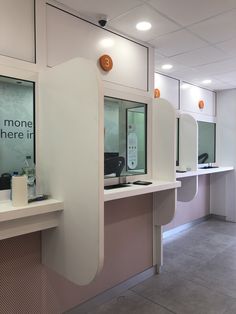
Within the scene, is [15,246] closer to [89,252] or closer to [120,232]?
[89,252]

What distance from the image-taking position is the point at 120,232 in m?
2.72

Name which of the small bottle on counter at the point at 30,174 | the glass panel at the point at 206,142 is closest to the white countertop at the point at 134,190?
the small bottle on counter at the point at 30,174

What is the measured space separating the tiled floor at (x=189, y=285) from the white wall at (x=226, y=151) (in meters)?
1.20

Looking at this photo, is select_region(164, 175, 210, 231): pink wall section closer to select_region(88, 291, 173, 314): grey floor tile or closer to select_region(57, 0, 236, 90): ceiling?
select_region(88, 291, 173, 314): grey floor tile

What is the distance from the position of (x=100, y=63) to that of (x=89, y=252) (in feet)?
5.61

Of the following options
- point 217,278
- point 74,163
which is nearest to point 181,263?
point 217,278

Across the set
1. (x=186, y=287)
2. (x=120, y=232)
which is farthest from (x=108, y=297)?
(x=186, y=287)

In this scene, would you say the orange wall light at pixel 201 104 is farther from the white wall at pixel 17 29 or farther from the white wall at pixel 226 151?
the white wall at pixel 17 29

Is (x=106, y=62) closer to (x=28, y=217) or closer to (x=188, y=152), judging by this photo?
(x=28, y=217)

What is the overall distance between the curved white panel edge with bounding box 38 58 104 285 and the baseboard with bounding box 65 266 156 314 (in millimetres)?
673

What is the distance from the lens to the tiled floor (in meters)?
2.48

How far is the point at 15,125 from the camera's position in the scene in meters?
1.96

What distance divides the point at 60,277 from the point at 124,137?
59.4 inches

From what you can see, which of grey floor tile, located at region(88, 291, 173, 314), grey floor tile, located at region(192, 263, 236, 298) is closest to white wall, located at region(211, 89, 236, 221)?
grey floor tile, located at region(192, 263, 236, 298)
